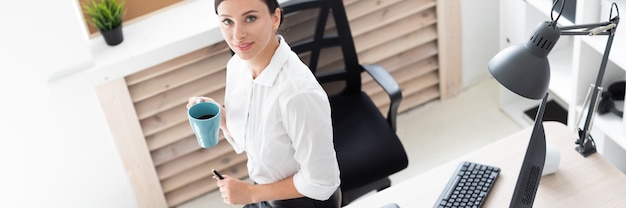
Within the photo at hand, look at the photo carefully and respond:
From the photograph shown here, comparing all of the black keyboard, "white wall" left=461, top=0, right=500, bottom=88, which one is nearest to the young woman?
the black keyboard

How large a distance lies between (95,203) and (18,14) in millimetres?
868

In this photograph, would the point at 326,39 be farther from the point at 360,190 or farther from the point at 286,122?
the point at 286,122

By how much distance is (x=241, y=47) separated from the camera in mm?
2098

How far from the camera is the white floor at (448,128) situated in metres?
3.50

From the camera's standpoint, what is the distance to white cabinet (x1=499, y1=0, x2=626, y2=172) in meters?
2.79

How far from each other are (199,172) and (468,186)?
142 cm

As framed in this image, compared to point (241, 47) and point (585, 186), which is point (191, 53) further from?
point (585, 186)

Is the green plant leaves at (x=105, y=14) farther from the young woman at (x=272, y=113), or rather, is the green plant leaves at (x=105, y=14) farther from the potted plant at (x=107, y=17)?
the young woman at (x=272, y=113)

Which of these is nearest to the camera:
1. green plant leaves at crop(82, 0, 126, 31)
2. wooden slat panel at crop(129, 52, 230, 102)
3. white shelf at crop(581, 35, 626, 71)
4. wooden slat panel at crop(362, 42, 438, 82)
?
white shelf at crop(581, 35, 626, 71)

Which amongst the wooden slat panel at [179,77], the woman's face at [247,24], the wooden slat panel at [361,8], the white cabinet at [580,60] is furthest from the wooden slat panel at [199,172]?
the woman's face at [247,24]

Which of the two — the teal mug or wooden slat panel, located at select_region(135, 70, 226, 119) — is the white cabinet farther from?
wooden slat panel, located at select_region(135, 70, 226, 119)

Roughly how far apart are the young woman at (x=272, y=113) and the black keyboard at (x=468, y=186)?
33 cm

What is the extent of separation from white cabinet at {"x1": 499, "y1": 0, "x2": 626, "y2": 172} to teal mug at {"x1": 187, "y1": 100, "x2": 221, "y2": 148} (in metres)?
1.06

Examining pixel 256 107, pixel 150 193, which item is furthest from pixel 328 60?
pixel 150 193
